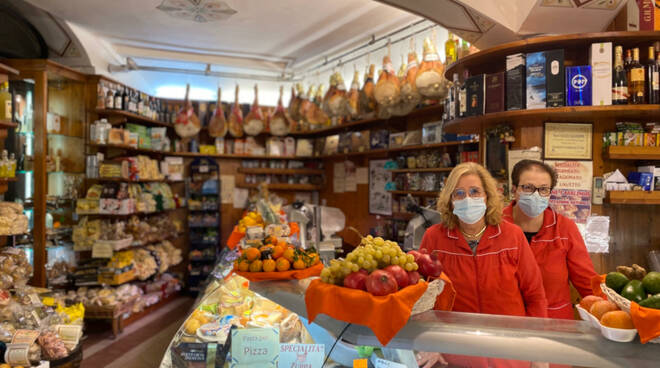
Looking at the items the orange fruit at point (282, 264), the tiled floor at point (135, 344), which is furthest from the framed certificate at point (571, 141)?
the tiled floor at point (135, 344)

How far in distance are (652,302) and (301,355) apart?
1278mm

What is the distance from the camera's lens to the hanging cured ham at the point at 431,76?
162 inches

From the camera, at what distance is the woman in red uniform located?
2156 millimetres

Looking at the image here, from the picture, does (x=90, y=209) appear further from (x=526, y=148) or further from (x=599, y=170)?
(x=599, y=170)

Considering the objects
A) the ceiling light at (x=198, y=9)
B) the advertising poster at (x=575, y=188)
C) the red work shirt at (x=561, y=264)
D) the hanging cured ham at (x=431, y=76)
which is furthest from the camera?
the ceiling light at (x=198, y=9)

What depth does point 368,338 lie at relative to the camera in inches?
58.7

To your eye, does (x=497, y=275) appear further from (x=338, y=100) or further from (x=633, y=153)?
(x=338, y=100)

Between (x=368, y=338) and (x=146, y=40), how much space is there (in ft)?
20.1

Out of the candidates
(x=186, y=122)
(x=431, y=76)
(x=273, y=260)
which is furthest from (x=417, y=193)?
(x=186, y=122)

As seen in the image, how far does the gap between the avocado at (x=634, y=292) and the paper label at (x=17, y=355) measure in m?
3.40

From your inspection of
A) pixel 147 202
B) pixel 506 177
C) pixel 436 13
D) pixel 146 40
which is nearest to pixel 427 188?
pixel 506 177

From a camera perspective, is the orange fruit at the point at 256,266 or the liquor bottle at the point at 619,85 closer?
the orange fruit at the point at 256,266

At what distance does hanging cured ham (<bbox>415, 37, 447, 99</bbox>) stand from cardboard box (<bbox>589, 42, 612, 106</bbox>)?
1.46 meters

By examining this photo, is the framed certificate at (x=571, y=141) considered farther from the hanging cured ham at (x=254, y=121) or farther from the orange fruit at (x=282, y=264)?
the hanging cured ham at (x=254, y=121)
